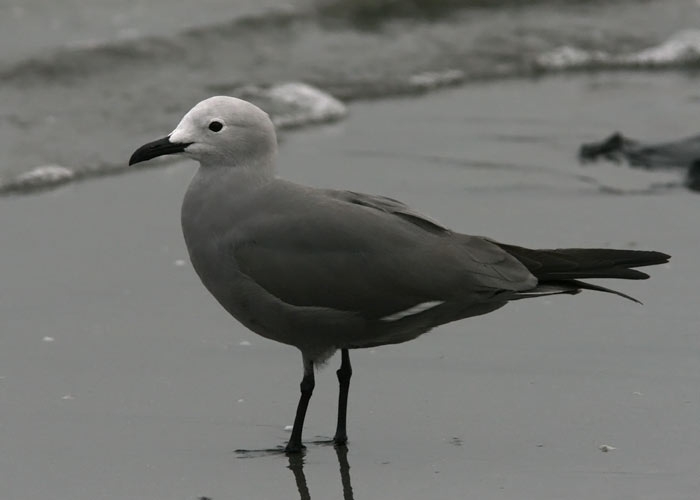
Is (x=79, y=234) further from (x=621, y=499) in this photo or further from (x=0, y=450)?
(x=621, y=499)

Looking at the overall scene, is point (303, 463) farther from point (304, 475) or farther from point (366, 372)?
point (366, 372)

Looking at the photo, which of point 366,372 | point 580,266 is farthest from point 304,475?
point 580,266

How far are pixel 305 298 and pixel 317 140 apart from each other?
189 inches

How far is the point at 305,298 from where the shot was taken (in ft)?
16.4

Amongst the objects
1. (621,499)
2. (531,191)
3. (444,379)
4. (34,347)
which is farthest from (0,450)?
(531,191)

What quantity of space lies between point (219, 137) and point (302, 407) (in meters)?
1.04

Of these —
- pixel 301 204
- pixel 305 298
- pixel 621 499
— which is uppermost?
pixel 301 204

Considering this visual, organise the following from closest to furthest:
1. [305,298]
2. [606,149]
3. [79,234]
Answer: [305,298] → [79,234] → [606,149]

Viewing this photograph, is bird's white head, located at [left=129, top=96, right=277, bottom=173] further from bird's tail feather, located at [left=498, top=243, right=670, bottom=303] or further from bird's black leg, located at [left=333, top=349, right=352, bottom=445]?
bird's tail feather, located at [left=498, top=243, right=670, bottom=303]

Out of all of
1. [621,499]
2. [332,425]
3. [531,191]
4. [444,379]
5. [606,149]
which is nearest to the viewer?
[621,499]

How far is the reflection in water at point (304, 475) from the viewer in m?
4.73

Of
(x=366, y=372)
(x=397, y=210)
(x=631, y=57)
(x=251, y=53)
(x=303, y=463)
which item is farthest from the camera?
(x=631, y=57)

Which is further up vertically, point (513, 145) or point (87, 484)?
point (513, 145)

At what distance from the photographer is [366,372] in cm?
579
